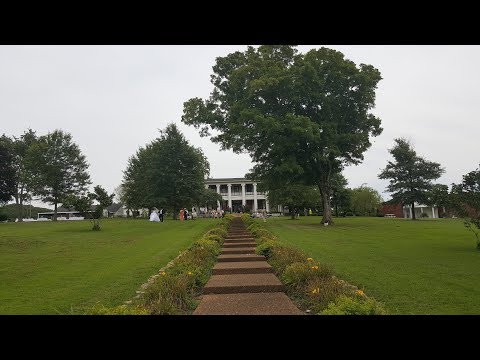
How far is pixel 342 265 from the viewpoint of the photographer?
10523 mm

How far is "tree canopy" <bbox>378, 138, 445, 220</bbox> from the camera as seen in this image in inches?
1860

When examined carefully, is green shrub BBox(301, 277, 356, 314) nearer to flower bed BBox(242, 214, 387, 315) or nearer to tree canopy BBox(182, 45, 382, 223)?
flower bed BBox(242, 214, 387, 315)

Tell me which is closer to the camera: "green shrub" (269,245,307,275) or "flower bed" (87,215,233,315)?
"flower bed" (87,215,233,315)

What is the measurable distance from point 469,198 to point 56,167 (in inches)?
2073

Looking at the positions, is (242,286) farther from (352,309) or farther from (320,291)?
(352,309)

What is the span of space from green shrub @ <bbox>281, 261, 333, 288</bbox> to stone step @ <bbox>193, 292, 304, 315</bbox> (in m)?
0.80

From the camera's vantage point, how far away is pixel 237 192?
320 ft

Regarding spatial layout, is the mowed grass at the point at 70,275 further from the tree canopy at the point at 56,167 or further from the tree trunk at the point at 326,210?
the tree canopy at the point at 56,167

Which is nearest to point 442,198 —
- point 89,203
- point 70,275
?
point 70,275

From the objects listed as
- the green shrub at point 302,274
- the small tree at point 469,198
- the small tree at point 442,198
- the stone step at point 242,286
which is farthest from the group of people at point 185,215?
the stone step at point 242,286

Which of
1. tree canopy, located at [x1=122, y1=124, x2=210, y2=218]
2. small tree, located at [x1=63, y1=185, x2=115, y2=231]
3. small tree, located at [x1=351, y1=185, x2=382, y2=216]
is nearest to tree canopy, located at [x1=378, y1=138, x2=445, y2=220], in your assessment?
small tree, located at [x1=351, y1=185, x2=382, y2=216]
